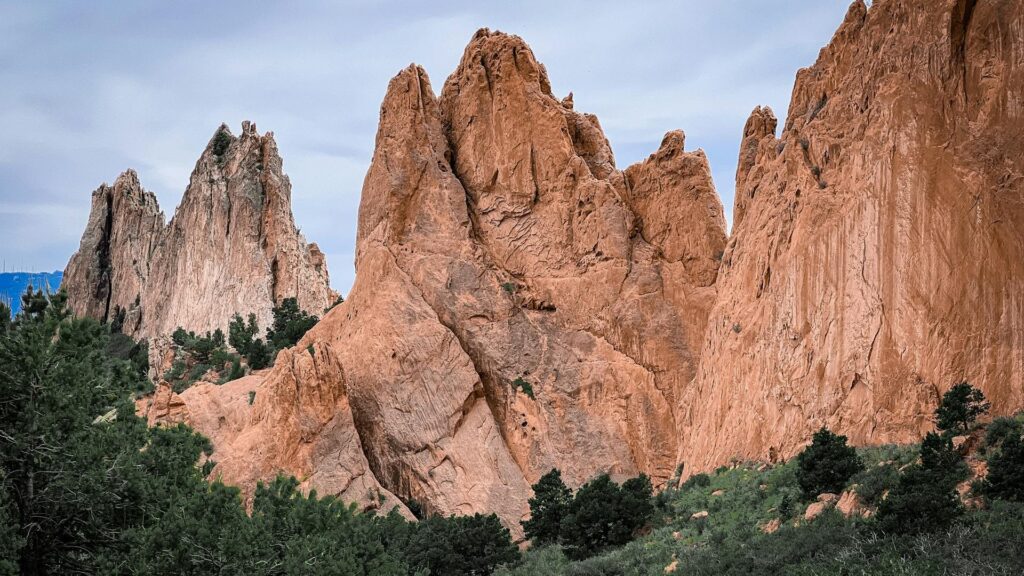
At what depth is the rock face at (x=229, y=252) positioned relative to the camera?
81.1 meters

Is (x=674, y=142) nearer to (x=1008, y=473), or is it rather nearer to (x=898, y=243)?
(x=898, y=243)

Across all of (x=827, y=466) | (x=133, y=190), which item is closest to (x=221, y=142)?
(x=133, y=190)

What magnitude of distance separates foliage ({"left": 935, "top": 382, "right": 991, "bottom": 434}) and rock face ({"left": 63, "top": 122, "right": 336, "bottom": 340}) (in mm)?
56461

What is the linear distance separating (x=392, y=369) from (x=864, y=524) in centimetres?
3061

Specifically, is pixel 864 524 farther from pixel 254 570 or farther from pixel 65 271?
pixel 65 271

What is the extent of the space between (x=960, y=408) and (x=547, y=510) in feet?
62.1

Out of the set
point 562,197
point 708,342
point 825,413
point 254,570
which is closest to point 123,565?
point 254,570

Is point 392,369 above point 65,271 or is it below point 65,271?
below

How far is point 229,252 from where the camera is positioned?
8375 cm

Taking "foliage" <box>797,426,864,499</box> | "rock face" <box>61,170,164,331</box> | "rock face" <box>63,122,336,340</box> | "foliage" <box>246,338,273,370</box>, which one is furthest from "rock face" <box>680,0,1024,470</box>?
"rock face" <box>61,170,164,331</box>

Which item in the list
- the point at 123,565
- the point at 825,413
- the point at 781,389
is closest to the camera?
the point at 123,565

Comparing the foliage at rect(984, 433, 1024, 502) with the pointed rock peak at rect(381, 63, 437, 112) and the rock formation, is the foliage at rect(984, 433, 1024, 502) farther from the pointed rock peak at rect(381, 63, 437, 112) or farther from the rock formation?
the pointed rock peak at rect(381, 63, 437, 112)

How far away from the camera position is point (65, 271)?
113 meters

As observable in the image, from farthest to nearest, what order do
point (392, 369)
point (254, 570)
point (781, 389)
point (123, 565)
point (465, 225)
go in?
1. point (465, 225)
2. point (392, 369)
3. point (781, 389)
4. point (254, 570)
5. point (123, 565)
